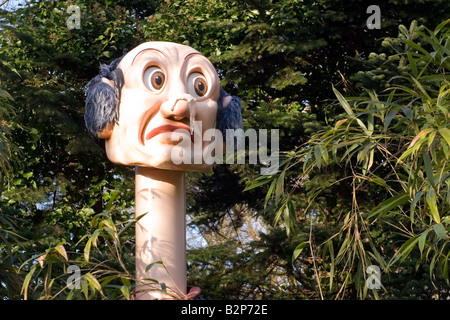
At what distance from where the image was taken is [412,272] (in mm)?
5039

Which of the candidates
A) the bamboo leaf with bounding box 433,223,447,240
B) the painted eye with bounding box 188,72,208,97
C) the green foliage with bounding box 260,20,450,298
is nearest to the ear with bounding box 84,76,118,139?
the painted eye with bounding box 188,72,208,97

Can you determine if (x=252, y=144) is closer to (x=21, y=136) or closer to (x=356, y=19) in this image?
(x=356, y=19)

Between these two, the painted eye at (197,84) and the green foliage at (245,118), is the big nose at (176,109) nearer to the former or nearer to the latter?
the painted eye at (197,84)

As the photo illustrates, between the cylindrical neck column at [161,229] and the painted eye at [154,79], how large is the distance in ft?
1.25

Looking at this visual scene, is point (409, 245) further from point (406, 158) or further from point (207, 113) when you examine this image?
point (207, 113)

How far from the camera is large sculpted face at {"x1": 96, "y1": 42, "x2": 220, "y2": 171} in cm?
378

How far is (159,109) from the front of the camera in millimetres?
3809

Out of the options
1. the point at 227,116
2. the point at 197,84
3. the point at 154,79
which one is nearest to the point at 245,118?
the point at 227,116

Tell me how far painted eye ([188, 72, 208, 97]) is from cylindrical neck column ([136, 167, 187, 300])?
1.27ft

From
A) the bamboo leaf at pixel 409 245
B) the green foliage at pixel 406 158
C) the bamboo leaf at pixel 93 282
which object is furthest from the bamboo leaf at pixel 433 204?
the bamboo leaf at pixel 93 282

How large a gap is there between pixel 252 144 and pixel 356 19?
1252 millimetres

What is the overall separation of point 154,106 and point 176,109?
4.5 inches
